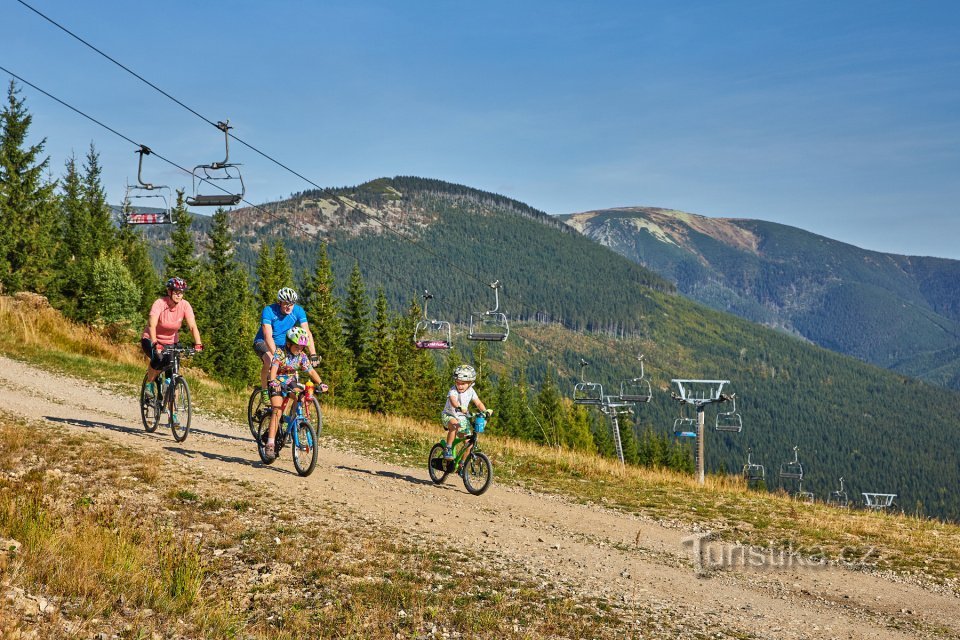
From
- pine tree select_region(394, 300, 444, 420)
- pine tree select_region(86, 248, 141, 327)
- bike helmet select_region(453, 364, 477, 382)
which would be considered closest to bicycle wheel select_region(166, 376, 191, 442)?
bike helmet select_region(453, 364, 477, 382)

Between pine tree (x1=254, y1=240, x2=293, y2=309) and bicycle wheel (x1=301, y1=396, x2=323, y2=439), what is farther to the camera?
pine tree (x1=254, y1=240, x2=293, y2=309)

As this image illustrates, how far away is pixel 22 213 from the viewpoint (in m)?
52.0

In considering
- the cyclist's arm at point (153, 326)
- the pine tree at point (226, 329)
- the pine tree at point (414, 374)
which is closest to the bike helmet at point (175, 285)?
the cyclist's arm at point (153, 326)

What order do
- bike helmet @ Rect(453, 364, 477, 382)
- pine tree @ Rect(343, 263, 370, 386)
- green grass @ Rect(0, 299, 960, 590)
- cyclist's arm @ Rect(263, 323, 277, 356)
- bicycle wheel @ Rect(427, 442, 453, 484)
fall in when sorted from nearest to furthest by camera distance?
cyclist's arm @ Rect(263, 323, 277, 356) → green grass @ Rect(0, 299, 960, 590) → bike helmet @ Rect(453, 364, 477, 382) → bicycle wheel @ Rect(427, 442, 453, 484) → pine tree @ Rect(343, 263, 370, 386)

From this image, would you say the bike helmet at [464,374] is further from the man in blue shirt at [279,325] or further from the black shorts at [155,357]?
the black shorts at [155,357]

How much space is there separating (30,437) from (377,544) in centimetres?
735

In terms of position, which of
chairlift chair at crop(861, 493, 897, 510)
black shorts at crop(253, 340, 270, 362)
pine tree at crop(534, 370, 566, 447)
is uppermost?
black shorts at crop(253, 340, 270, 362)

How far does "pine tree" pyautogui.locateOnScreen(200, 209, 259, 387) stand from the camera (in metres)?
69.3

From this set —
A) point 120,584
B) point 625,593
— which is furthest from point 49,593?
point 625,593

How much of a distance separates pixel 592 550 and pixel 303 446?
5604mm

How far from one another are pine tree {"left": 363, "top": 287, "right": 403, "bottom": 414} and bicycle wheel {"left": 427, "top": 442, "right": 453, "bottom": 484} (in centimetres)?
5230

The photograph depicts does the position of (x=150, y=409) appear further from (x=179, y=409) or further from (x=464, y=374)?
(x=464, y=374)

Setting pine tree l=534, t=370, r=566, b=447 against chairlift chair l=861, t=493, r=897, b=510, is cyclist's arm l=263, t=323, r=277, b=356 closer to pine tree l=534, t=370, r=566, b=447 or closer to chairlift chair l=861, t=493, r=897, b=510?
chairlift chair l=861, t=493, r=897, b=510

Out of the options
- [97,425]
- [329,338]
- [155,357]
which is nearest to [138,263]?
[329,338]
